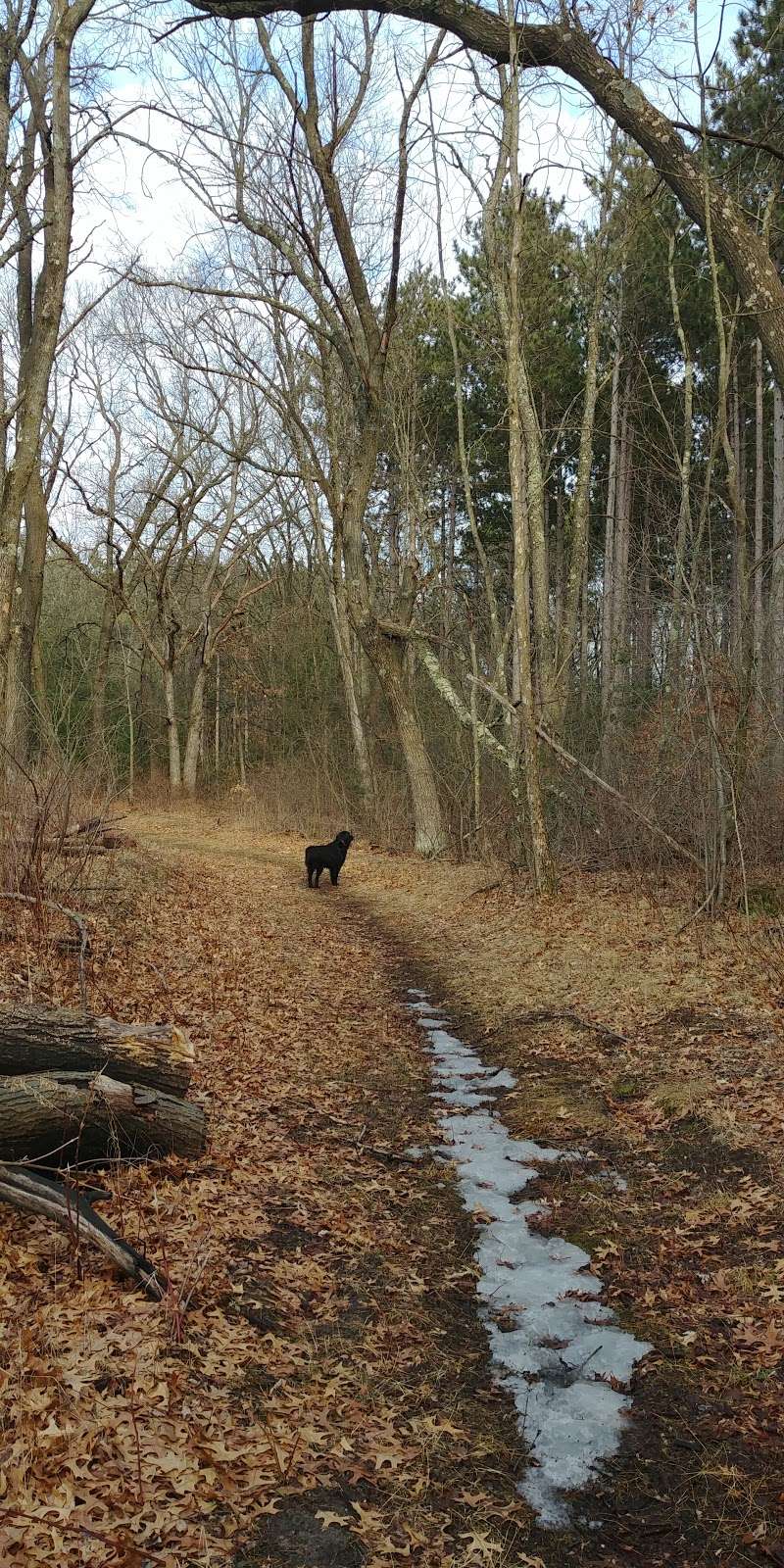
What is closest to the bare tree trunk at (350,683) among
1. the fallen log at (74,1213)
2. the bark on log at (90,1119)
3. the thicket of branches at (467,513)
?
the thicket of branches at (467,513)

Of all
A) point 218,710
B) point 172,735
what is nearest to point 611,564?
point 172,735

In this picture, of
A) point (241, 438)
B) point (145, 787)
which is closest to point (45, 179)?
point (241, 438)

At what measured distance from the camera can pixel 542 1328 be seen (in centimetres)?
457

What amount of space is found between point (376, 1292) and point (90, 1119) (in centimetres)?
176

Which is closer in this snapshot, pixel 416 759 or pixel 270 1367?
pixel 270 1367

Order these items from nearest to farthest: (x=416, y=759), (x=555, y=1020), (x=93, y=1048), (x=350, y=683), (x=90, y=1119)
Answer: (x=90, y=1119) < (x=93, y=1048) < (x=555, y=1020) < (x=416, y=759) < (x=350, y=683)

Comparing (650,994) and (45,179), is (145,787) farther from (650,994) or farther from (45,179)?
(650,994)

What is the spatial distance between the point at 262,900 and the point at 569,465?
16652 millimetres

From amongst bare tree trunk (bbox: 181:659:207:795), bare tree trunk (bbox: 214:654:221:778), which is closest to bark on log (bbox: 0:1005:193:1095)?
bare tree trunk (bbox: 181:659:207:795)


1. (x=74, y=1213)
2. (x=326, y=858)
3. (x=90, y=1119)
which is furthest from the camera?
(x=326, y=858)

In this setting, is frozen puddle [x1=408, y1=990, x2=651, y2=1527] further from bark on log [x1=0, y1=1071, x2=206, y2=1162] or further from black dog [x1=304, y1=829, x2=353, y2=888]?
black dog [x1=304, y1=829, x2=353, y2=888]

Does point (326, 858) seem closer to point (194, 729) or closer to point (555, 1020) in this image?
point (555, 1020)

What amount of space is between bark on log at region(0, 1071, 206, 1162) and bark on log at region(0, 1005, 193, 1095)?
0.39 ft

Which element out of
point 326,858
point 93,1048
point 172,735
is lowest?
point 93,1048
